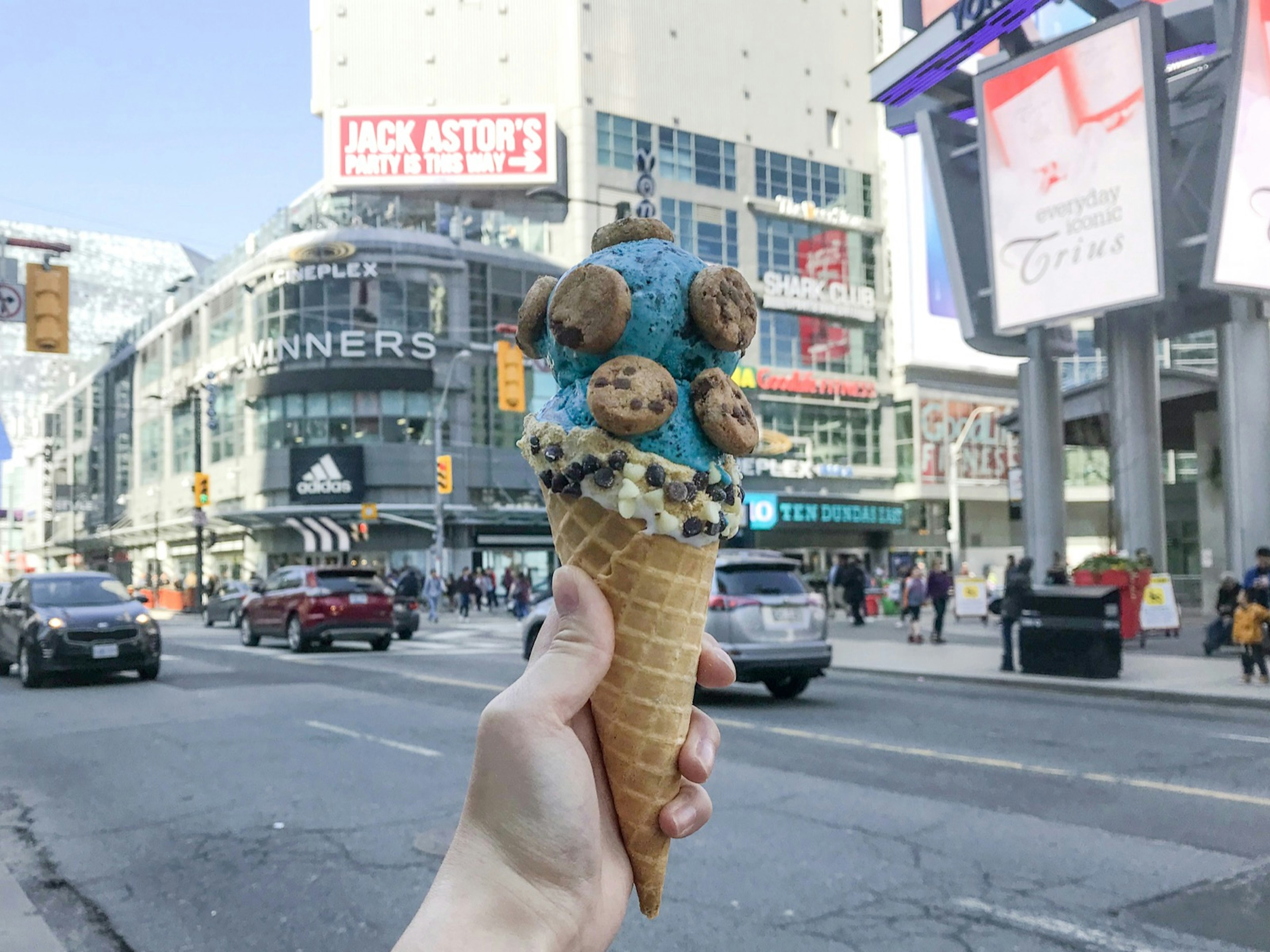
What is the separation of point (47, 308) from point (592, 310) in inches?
644

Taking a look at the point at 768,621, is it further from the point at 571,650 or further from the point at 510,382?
the point at 510,382

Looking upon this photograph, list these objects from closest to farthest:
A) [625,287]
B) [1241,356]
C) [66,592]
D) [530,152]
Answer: [625,287]
[66,592]
[1241,356]
[530,152]

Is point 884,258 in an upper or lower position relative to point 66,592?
upper

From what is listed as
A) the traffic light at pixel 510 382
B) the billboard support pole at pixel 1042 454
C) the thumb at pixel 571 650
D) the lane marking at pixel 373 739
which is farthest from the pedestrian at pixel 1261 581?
the traffic light at pixel 510 382

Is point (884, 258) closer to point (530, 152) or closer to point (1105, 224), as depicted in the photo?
point (530, 152)

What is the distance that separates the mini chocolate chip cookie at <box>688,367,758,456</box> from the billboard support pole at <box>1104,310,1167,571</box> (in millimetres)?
25678

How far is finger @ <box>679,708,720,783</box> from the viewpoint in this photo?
2324 millimetres

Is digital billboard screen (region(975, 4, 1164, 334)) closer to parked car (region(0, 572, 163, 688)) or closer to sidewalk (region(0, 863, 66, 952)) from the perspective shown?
parked car (region(0, 572, 163, 688))

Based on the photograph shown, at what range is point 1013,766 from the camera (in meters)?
8.59

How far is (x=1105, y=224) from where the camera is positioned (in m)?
22.9

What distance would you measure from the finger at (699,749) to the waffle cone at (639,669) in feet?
0.07

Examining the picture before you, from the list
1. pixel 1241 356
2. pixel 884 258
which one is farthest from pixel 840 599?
pixel 884 258

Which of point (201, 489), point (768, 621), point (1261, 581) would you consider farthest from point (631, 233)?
point (201, 489)

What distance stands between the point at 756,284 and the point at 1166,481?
22.4 metres
